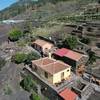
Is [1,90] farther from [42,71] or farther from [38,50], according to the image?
[38,50]

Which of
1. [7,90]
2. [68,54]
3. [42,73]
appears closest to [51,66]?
[42,73]

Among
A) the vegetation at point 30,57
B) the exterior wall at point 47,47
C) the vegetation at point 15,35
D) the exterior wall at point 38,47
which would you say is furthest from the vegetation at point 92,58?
the vegetation at point 15,35

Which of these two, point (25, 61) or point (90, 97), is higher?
point (25, 61)

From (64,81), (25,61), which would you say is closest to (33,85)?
(64,81)

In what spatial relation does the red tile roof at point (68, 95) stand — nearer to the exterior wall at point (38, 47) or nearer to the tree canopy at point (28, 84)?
the tree canopy at point (28, 84)

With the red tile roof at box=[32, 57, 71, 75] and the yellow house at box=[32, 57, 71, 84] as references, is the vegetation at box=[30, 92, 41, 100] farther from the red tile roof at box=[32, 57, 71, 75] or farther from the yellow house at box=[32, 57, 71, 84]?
the red tile roof at box=[32, 57, 71, 75]

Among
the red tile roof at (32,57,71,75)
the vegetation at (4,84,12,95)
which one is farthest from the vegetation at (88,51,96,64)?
the vegetation at (4,84,12,95)
